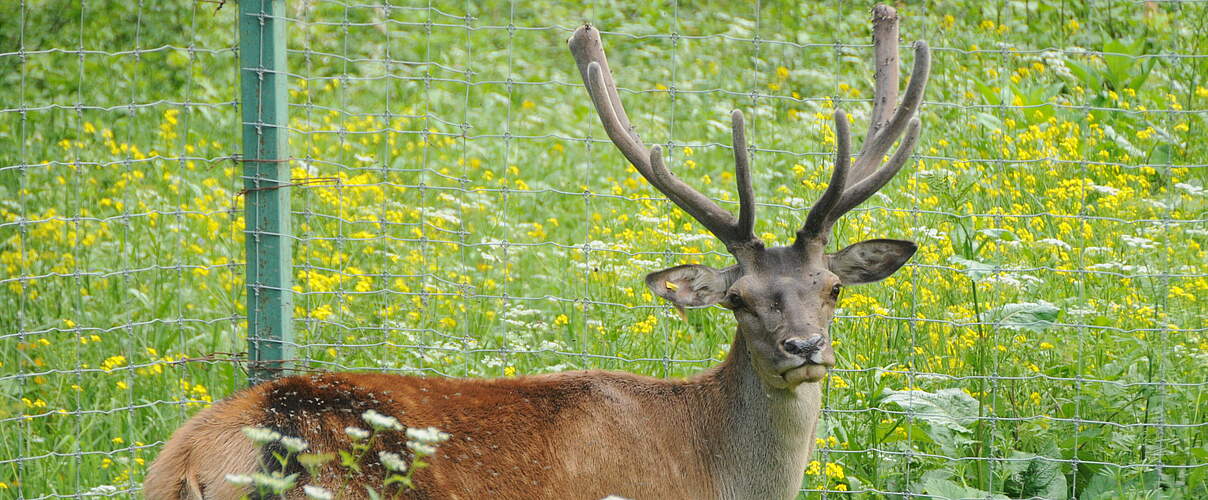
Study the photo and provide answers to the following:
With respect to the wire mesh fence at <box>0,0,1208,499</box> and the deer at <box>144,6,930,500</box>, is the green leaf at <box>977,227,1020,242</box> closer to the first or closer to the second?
the wire mesh fence at <box>0,0,1208,499</box>

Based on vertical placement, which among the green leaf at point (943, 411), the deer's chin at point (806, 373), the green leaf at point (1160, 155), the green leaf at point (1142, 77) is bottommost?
the green leaf at point (943, 411)

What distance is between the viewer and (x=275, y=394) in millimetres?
4215

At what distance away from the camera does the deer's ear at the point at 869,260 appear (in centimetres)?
490

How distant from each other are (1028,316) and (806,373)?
1.53 metres

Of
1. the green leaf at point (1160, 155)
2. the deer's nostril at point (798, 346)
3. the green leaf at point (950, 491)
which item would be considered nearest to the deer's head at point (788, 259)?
the deer's nostril at point (798, 346)

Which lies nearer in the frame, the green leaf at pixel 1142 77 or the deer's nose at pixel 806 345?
the deer's nose at pixel 806 345

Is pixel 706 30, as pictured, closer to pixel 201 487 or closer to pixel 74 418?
pixel 74 418

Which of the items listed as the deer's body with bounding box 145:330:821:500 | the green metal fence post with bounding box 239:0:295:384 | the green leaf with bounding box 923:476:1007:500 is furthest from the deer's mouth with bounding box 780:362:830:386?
the green metal fence post with bounding box 239:0:295:384

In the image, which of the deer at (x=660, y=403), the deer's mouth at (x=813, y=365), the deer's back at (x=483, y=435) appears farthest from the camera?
the deer's mouth at (x=813, y=365)

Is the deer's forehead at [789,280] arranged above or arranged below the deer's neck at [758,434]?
above

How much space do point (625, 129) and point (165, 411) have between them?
8.19 feet

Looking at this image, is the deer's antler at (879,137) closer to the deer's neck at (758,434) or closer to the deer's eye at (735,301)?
the deer's eye at (735,301)

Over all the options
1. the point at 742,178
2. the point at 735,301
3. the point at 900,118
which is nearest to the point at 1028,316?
the point at 900,118

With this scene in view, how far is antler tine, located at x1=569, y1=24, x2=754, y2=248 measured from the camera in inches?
185
